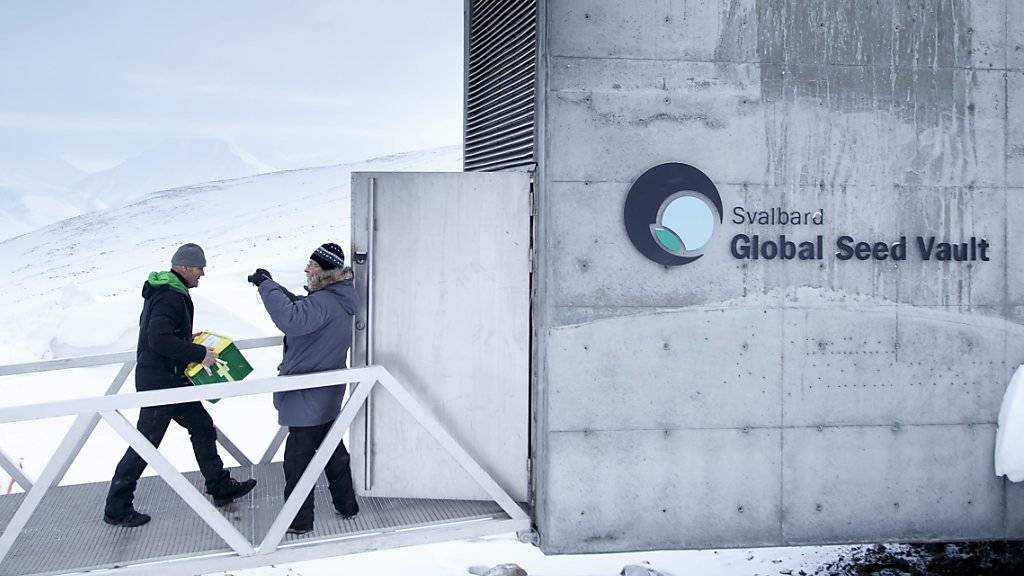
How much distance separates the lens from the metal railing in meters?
4.12

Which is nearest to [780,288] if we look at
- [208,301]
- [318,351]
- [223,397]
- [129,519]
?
[318,351]

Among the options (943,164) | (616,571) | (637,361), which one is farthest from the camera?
(616,571)

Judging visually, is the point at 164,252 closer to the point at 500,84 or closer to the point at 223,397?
the point at 500,84

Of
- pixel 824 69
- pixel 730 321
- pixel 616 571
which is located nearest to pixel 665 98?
pixel 824 69

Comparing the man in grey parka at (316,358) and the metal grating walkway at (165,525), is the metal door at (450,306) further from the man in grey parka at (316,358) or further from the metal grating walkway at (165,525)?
the metal grating walkway at (165,525)

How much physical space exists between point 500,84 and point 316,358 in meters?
2.44

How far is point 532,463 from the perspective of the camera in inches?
198

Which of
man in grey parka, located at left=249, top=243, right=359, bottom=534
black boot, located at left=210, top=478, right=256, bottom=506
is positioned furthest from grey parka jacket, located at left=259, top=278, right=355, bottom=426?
black boot, located at left=210, top=478, right=256, bottom=506

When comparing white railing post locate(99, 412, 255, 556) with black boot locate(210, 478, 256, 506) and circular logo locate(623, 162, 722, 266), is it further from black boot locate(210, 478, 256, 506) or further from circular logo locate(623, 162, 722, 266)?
circular logo locate(623, 162, 722, 266)

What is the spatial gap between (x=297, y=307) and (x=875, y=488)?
3.36 meters

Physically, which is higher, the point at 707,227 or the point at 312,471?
the point at 707,227

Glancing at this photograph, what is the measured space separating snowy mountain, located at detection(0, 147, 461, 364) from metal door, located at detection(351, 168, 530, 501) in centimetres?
916

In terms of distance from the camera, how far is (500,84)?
6.14m

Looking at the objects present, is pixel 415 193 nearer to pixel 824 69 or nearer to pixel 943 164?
pixel 824 69
